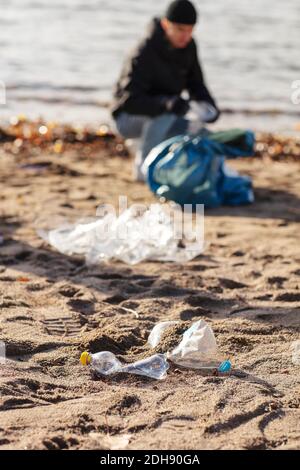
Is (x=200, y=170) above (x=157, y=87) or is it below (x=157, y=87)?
below

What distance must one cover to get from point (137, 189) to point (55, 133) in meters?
2.06

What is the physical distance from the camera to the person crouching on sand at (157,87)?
647 cm

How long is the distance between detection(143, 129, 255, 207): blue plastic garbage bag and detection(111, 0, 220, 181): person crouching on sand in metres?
0.34

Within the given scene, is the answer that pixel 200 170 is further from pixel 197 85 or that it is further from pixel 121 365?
pixel 121 365

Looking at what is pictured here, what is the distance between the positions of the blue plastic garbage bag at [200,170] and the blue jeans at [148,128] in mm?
297

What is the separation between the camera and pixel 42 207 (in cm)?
592

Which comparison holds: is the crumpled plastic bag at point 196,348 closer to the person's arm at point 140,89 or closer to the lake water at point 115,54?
the person's arm at point 140,89

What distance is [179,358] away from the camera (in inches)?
142

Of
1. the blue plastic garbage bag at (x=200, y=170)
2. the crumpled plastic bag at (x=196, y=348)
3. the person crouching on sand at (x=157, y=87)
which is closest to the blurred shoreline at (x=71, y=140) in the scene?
the person crouching on sand at (x=157, y=87)

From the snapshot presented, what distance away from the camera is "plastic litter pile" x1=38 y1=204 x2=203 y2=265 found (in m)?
4.95

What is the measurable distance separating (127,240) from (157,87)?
199 cm

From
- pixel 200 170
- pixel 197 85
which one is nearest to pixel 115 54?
pixel 197 85

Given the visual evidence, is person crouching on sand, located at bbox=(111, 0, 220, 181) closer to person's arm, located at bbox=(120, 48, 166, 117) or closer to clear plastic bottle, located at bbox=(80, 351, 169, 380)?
person's arm, located at bbox=(120, 48, 166, 117)

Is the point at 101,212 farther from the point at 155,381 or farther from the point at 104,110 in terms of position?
the point at 104,110
